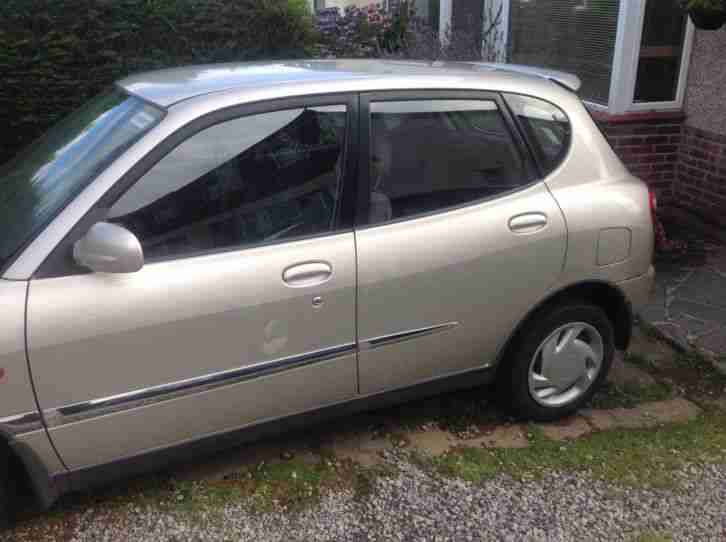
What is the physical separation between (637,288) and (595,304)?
0.21m

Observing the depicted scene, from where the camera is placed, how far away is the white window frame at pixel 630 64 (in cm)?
618

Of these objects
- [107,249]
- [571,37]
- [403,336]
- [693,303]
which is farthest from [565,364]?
[571,37]

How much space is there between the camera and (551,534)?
9.63ft

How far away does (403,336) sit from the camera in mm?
A: 3086

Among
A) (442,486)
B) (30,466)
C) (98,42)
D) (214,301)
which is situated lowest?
(442,486)

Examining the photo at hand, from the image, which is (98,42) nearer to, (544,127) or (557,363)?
(544,127)

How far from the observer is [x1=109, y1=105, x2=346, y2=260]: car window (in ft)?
8.65

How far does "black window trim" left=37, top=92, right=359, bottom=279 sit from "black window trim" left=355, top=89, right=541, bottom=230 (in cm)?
3

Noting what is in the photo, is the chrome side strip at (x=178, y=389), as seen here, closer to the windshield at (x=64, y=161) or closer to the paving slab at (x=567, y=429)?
the windshield at (x=64, y=161)

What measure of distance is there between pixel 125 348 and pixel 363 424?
1455 mm

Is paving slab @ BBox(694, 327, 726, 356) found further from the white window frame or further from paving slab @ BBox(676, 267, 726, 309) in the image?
the white window frame

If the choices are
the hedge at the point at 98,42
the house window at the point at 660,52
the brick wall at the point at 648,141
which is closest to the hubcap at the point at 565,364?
the brick wall at the point at 648,141

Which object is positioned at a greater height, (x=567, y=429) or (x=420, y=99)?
(x=420, y=99)

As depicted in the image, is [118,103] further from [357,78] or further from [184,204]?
[357,78]
